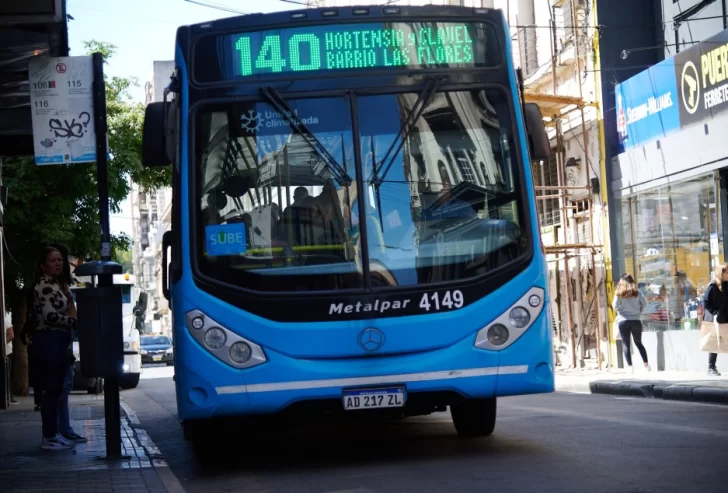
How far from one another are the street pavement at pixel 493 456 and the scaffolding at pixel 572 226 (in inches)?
469

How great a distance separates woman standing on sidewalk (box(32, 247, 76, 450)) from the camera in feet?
37.9

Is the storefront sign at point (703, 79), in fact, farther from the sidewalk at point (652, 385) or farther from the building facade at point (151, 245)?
the building facade at point (151, 245)

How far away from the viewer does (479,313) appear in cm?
916

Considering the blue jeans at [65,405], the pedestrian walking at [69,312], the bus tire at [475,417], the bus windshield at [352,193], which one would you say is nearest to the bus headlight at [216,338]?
the bus windshield at [352,193]

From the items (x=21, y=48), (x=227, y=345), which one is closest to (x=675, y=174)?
(x=21, y=48)

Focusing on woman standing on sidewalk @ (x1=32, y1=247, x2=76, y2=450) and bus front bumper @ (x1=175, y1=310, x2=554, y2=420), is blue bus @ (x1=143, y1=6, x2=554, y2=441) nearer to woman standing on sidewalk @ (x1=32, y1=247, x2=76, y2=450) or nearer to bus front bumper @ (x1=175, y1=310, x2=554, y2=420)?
bus front bumper @ (x1=175, y1=310, x2=554, y2=420)

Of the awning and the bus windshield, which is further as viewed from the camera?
the awning

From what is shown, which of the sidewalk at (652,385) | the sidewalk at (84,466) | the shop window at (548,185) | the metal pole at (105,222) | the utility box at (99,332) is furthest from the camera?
the shop window at (548,185)

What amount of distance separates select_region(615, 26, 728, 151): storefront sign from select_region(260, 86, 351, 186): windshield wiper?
39.7 feet

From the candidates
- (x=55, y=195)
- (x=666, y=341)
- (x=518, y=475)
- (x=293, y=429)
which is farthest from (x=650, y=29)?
(x=518, y=475)

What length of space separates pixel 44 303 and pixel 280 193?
3335 millimetres

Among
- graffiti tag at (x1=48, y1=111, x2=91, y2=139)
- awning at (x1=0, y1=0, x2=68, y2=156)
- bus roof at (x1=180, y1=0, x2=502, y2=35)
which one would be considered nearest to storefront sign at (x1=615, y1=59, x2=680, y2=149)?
awning at (x1=0, y1=0, x2=68, y2=156)

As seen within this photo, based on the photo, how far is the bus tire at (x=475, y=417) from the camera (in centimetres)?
1059

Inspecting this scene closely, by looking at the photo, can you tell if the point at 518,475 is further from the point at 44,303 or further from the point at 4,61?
the point at 4,61
